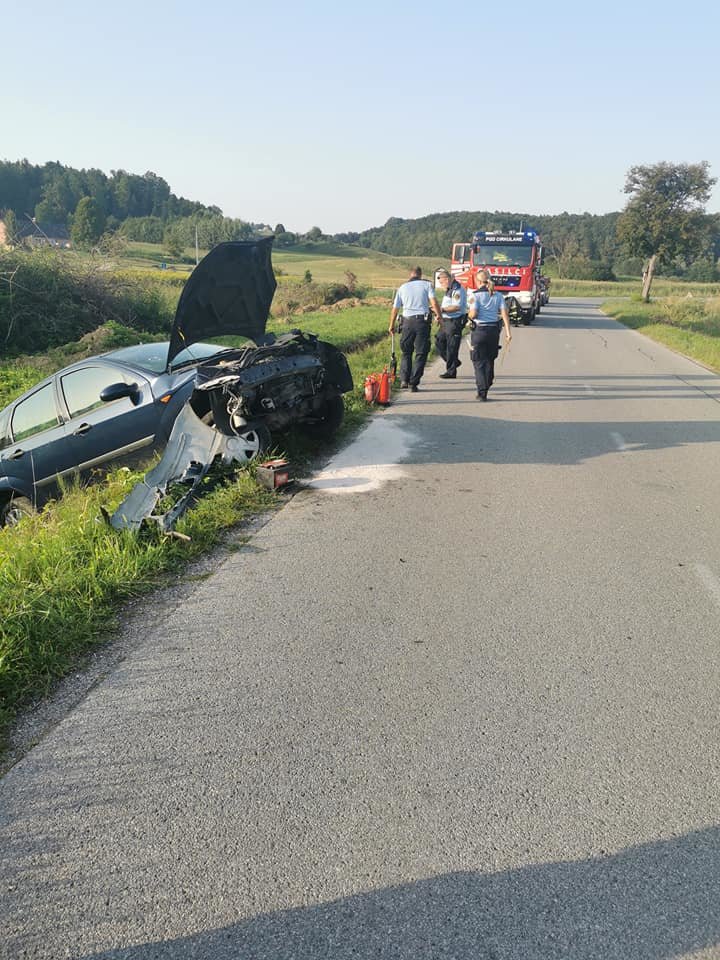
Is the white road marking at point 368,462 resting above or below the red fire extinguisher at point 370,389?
below

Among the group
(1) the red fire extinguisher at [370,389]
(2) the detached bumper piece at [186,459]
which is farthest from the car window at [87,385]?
(1) the red fire extinguisher at [370,389]

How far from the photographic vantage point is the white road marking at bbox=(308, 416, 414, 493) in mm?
7535

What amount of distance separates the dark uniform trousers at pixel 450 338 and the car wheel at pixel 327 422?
499 cm

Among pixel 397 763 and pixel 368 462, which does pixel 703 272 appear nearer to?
pixel 368 462

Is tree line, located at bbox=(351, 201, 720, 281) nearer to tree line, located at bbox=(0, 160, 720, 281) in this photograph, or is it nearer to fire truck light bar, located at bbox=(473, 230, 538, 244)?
tree line, located at bbox=(0, 160, 720, 281)

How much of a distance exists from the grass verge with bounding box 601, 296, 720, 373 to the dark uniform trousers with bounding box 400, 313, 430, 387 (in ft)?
27.7

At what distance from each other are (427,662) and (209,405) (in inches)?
143

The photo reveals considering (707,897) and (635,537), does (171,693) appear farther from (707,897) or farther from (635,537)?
(635,537)

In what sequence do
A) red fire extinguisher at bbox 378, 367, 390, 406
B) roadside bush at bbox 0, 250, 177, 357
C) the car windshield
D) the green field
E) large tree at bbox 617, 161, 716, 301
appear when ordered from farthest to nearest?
the green field < large tree at bbox 617, 161, 716, 301 < roadside bush at bbox 0, 250, 177, 357 < red fire extinguisher at bbox 378, 367, 390, 406 < the car windshield

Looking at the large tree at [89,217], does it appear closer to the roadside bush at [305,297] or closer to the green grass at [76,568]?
the roadside bush at [305,297]

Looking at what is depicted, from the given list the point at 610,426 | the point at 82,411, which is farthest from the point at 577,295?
the point at 82,411

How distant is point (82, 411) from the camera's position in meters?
7.48

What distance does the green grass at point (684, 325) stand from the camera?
2125 cm

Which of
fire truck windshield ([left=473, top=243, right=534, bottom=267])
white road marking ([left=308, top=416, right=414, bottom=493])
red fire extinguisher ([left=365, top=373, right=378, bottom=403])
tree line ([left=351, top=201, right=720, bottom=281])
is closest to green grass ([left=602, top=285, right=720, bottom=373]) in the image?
fire truck windshield ([left=473, top=243, right=534, bottom=267])
